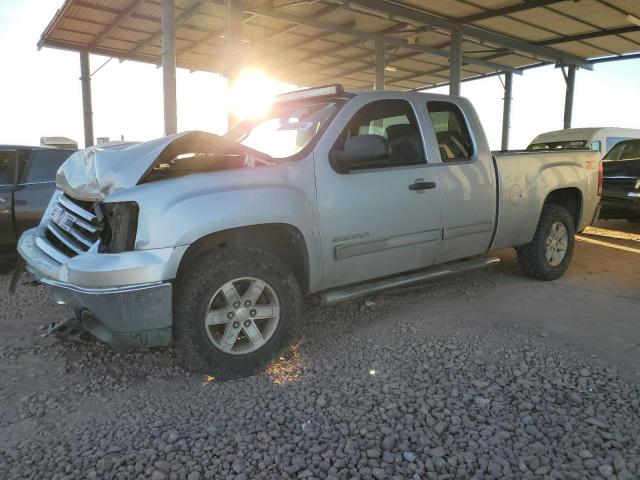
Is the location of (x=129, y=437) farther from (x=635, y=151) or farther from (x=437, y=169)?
(x=635, y=151)

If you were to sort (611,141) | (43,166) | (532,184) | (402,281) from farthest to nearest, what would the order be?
(611,141) < (43,166) < (532,184) < (402,281)

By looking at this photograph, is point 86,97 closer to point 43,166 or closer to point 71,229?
point 43,166

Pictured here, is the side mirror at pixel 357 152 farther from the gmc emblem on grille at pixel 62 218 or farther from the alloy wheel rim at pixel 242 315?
the gmc emblem on grille at pixel 62 218

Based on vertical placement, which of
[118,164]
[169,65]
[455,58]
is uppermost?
[455,58]

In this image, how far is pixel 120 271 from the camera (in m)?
2.64

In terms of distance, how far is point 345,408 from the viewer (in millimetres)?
2717

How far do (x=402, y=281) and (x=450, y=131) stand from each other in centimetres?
156

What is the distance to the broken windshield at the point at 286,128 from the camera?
3707 mm

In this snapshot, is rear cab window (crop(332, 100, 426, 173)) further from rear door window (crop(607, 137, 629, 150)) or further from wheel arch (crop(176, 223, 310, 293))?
rear door window (crop(607, 137, 629, 150))

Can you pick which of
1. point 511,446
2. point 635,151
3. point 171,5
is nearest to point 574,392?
point 511,446

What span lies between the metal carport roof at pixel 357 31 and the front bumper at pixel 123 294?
911cm

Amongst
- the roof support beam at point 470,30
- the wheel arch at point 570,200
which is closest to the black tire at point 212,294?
the wheel arch at point 570,200

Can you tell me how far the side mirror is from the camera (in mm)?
3451

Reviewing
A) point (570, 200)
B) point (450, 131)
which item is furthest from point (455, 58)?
point (450, 131)
